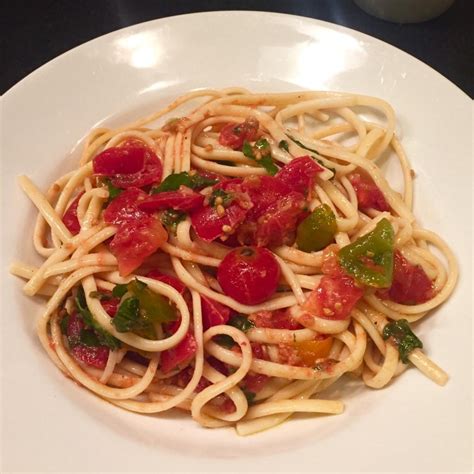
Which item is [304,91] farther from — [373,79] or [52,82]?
[52,82]

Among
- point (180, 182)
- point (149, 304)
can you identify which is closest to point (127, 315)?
point (149, 304)

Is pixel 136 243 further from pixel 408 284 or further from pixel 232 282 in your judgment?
pixel 408 284

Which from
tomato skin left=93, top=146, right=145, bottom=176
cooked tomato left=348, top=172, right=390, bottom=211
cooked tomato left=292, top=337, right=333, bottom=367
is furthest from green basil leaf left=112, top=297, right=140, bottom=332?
cooked tomato left=348, top=172, right=390, bottom=211

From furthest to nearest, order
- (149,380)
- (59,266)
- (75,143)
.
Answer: (75,143)
(59,266)
(149,380)

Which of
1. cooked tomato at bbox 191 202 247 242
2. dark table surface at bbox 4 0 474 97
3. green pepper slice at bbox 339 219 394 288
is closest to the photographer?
green pepper slice at bbox 339 219 394 288

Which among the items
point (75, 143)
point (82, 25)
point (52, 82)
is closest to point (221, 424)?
point (75, 143)

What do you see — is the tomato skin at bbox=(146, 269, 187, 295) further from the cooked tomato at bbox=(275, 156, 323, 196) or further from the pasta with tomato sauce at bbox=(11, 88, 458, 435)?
the cooked tomato at bbox=(275, 156, 323, 196)
